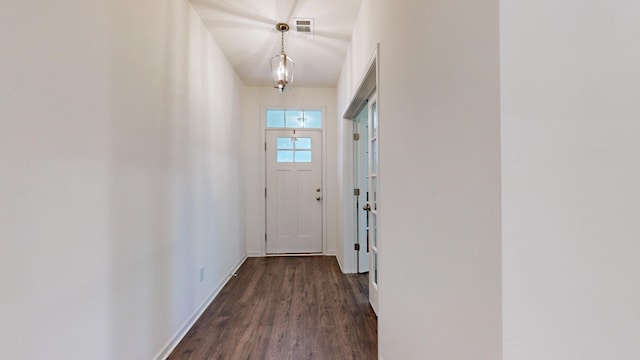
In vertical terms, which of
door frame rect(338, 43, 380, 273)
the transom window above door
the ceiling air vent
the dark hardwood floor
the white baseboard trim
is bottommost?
the dark hardwood floor

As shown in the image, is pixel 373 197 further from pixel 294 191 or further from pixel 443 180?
pixel 294 191

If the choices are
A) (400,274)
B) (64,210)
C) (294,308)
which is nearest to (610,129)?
(400,274)

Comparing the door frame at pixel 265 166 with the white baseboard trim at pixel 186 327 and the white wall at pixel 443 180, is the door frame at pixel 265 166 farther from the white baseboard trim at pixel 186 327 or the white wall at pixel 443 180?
the white wall at pixel 443 180

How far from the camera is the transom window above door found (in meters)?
4.27

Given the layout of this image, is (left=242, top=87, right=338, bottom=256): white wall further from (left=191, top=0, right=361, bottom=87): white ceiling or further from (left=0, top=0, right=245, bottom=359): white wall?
(left=0, top=0, right=245, bottom=359): white wall

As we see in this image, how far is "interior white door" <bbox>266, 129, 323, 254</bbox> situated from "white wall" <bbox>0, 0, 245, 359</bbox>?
1944 millimetres

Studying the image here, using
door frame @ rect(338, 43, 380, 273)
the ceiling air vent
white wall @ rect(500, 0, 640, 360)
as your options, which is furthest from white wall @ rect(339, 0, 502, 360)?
door frame @ rect(338, 43, 380, 273)

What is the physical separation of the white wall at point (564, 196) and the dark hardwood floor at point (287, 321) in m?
1.48

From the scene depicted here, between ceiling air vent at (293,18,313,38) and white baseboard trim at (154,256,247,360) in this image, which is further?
ceiling air vent at (293,18,313,38)

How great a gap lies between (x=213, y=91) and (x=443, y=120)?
2567 mm

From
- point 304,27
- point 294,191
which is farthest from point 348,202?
point 304,27

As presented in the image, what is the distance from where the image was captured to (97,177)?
1.24 m

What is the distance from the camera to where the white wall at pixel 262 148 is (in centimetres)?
421

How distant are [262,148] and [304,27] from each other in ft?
6.64
